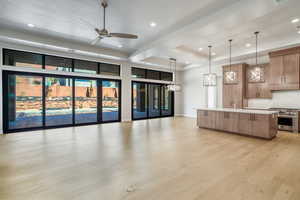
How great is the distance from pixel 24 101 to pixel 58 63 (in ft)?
6.67

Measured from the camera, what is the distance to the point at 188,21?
432 centimetres

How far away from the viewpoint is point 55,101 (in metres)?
6.52

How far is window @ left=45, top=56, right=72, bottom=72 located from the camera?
633cm

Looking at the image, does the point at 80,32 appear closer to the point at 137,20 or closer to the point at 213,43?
the point at 137,20

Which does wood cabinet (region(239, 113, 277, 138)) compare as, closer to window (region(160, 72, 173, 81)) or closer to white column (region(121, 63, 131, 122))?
white column (region(121, 63, 131, 122))

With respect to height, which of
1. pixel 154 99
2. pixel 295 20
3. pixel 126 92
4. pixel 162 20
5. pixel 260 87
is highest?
pixel 162 20

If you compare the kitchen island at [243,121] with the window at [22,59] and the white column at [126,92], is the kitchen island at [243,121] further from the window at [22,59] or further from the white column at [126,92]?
the window at [22,59]

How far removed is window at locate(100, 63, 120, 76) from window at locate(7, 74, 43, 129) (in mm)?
2699

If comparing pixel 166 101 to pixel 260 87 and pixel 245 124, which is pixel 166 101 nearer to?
pixel 260 87

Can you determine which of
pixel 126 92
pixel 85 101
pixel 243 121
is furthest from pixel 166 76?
pixel 243 121

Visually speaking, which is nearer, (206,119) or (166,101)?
(206,119)

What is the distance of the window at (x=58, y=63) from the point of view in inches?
249

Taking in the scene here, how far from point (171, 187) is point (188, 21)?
4245 mm

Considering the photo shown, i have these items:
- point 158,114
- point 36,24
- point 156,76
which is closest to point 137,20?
point 36,24
